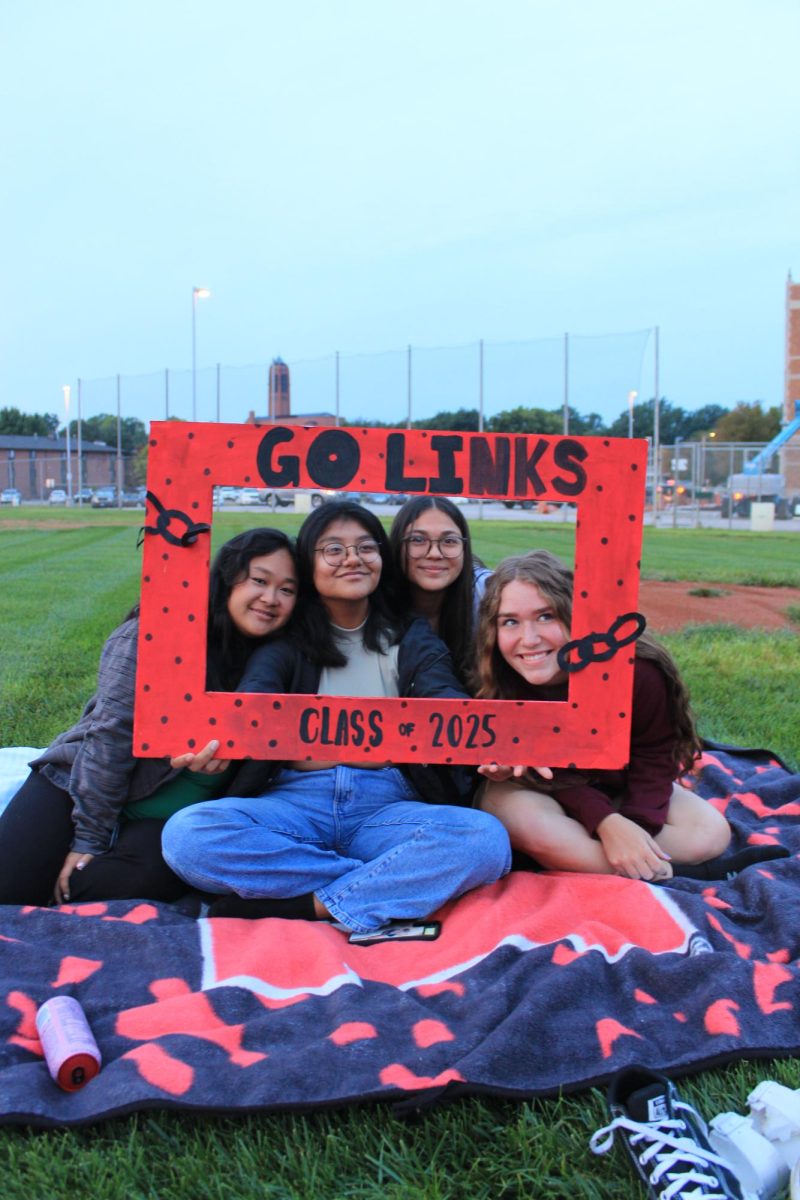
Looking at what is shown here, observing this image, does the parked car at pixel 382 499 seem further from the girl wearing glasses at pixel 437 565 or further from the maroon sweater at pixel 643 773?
the maroon sweater at pixel 643 773

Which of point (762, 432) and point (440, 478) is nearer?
point (440, 478)

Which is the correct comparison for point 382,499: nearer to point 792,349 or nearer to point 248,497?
point 248,497

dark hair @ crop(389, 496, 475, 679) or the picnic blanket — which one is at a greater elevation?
dark hair @ crop(389, 496, 475, 679)

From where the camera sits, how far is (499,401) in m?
27.4

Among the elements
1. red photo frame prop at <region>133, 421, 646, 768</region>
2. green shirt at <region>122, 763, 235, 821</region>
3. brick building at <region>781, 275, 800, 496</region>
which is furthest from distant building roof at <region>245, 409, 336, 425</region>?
brick building at <region>781, 275, 800, 496</region>

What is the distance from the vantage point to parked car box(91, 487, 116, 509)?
26469 millimetres

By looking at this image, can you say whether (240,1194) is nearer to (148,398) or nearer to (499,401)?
(499,401)

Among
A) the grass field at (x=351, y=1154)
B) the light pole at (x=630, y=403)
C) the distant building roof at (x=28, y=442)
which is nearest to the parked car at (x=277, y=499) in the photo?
the grass field at (x=351, y=1154)

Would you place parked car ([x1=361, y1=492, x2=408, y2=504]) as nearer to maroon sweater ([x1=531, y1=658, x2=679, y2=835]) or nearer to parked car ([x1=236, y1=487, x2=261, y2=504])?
parked car ([x1=236, y1=487, x2=261, y2=504])

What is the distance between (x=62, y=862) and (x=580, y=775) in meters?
1.59

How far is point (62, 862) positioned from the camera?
295 cm

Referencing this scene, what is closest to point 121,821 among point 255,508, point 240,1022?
point 240,1022

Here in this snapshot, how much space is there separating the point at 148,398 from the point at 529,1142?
29.0 meters

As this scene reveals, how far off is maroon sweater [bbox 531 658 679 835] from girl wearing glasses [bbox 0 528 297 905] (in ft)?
3.04
